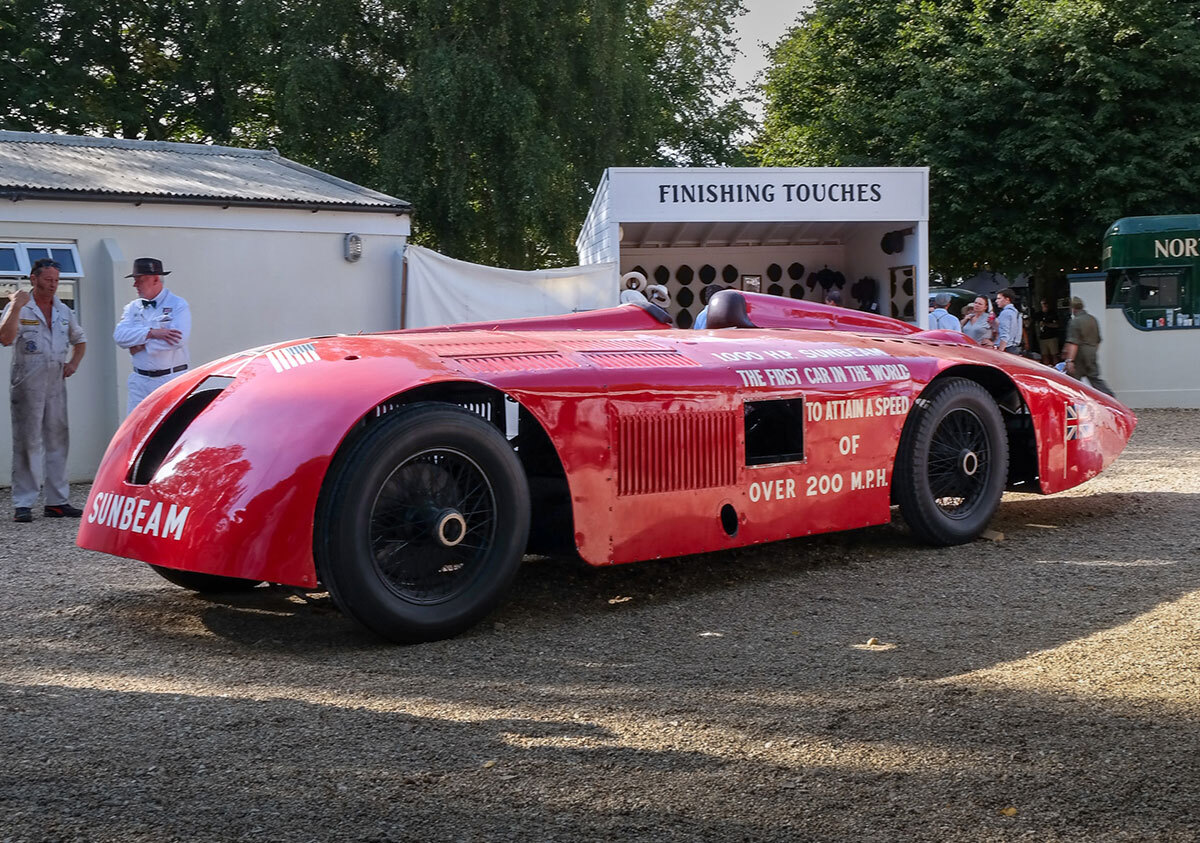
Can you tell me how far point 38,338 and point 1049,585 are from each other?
6.59m

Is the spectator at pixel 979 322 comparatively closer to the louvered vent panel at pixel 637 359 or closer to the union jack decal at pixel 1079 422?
the union jack decal at pixel 1079 422

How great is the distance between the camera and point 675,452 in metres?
5.21

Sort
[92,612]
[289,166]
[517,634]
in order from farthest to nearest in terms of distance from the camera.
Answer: [289,166]
[92,612]
[517,634]

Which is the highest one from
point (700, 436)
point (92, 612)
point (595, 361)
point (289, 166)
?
point (289, 166)

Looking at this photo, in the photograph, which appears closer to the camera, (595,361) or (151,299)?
(595,361)

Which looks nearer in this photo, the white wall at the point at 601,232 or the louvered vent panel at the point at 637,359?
the louvered vent panel at the point at 637,359

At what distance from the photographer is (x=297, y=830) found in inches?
107

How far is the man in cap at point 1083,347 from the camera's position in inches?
632

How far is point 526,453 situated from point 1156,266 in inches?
679

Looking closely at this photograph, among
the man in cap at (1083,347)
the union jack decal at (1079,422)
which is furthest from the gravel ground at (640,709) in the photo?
the man in cap at (1083,347)

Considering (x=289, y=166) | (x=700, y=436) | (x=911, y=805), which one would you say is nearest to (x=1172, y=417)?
(x=289, y=166)

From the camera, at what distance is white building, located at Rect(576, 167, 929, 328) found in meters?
16.7

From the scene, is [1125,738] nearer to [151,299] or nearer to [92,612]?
[92,612]

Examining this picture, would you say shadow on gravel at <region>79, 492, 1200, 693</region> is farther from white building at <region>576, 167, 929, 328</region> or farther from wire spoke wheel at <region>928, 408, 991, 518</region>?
white building at <region>576, 167, 929, 328</region>
